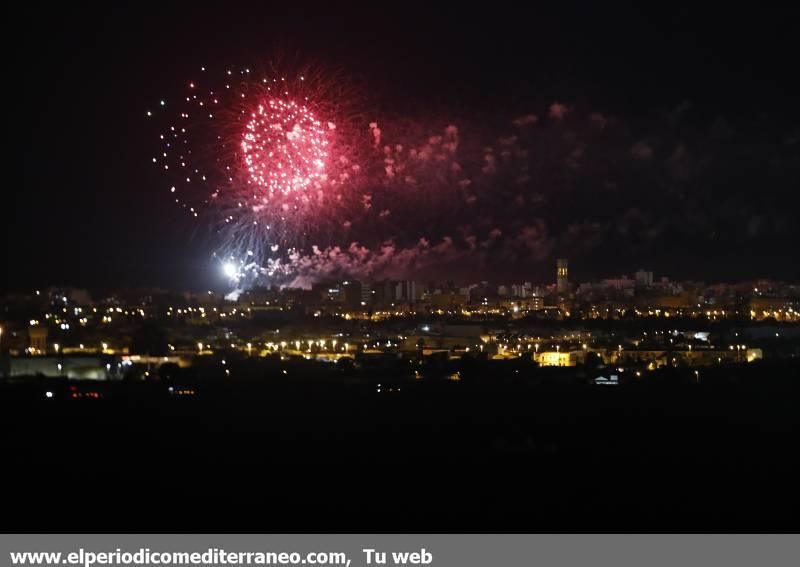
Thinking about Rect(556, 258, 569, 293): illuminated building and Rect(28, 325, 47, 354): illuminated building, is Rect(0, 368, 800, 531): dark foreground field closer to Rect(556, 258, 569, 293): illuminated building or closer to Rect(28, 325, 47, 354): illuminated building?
Rect(28, 325, 47, 354): illuminated building

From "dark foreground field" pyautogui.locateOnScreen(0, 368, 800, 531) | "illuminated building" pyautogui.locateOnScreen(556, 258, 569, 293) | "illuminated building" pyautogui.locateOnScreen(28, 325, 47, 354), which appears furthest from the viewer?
"illuminated building" pyautogui.locateOnScreen(556, 258, 569, 293)

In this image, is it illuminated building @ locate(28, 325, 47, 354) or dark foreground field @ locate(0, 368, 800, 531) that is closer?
dark foreground field @ locate(0, 368, 800, 531)

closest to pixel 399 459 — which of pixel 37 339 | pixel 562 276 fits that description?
pixel 37 339

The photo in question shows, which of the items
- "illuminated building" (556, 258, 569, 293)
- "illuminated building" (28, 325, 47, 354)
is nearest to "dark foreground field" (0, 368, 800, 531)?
"illuminated building" (28, 325, 47, 354)

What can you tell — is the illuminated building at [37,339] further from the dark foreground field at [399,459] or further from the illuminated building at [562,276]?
the illuminated building at [562,276]

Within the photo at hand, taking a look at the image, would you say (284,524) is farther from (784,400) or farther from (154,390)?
(784,400)

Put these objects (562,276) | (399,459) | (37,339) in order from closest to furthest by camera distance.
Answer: (399,459), (37,339), (562,276)

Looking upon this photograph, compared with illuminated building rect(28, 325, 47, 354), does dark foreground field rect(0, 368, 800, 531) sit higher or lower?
lower

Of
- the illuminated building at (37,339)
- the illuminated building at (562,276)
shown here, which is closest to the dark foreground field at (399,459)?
the illuminated building at (37,339)

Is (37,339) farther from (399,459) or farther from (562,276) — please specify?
(562,276)

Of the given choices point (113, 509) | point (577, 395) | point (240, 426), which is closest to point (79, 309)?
point (240, 426)
